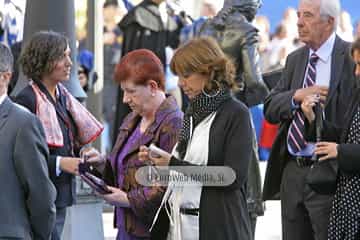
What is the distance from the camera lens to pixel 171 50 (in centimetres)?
1398

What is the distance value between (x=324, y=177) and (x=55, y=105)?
5.94ft

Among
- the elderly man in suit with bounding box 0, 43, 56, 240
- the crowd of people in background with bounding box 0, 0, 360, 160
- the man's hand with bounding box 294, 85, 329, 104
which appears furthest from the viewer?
the crowd of people in background with bounding box 0, 0, 360, 160

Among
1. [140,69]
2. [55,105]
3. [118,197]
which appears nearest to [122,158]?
[118,197]

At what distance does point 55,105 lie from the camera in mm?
7453

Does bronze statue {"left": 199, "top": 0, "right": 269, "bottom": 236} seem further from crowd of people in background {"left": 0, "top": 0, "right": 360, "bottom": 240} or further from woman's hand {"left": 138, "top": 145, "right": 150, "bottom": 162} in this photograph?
woman's hand {"left": 138, "top": 145, "right": 150, "bottom": 162}

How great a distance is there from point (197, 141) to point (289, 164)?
1.04 metres

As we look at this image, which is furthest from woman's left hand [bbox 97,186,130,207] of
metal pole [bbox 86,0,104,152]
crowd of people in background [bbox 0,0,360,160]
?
metal pole [bbox 86,0,104,152]

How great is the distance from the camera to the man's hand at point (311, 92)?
692 cm

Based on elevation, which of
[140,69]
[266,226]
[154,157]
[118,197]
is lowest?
[266,226]

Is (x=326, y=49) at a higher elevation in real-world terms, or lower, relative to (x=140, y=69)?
higher

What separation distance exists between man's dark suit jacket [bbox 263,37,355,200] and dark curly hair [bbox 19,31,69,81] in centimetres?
134

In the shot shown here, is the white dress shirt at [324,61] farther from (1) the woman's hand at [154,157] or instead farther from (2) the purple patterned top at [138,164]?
(1) the woman's hand at [154,157]

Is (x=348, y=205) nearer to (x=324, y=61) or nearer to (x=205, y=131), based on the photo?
(x=205, y=131)

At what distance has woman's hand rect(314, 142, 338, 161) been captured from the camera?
6441 mm
